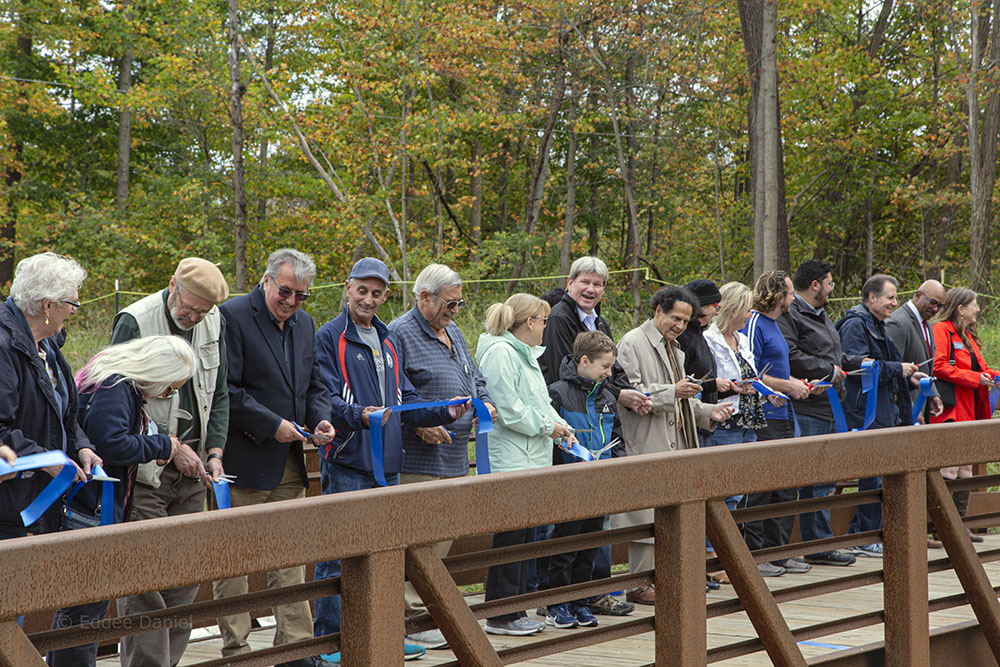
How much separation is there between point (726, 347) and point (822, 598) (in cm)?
159

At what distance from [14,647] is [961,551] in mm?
3428

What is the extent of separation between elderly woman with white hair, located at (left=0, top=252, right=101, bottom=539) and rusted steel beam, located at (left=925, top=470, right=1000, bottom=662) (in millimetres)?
3079

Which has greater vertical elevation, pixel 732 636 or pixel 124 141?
pixel 124 141

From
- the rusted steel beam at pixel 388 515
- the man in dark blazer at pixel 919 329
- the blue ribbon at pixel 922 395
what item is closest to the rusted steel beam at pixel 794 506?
the rusted steel beam at pixel 388 515

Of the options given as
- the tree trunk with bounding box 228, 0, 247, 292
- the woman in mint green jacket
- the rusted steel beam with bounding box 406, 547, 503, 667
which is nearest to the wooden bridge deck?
the woman in mint green jacket

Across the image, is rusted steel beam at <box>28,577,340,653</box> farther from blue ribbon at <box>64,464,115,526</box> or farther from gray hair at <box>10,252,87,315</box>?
gray hair at <box>10,252,87,315</box>

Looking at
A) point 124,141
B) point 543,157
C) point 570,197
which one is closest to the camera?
point 543,157

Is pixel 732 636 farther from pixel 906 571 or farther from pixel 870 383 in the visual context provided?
pixel 870 383

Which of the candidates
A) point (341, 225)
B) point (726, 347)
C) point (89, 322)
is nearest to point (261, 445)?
point (726, 347)

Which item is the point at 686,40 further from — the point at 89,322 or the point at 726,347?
the point at 726,347

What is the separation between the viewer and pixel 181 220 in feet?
82.5

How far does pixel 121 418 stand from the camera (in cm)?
378

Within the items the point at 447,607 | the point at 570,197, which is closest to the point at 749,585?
the point at 447,607

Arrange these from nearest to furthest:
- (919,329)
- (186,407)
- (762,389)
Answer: (186,407), (762,389), (919,329)
